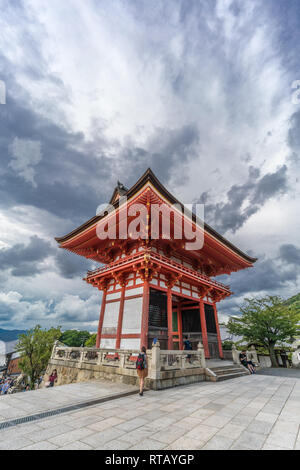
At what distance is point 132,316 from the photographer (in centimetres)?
1227

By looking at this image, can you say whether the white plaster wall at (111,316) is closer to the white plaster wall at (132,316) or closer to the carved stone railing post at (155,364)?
the white plaster wall at (132,316)

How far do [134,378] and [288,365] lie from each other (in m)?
18.5

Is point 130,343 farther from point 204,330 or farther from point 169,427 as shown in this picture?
point 169,427

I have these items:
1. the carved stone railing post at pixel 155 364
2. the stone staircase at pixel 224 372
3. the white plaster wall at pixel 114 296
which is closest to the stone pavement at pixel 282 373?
the stone staircase at pixel 224 372

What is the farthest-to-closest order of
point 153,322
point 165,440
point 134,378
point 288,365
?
1. point 288,365
2. point 153,322
3. point 134,378
4. point 165,440

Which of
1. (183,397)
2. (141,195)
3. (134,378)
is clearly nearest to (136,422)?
(183,397)

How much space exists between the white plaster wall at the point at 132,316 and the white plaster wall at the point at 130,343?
373 millimetres

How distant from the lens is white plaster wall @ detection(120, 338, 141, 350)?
37.3 feet

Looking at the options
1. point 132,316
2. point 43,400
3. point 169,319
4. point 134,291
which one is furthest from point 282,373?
point 43,400

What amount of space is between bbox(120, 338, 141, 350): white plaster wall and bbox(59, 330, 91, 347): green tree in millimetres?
56535

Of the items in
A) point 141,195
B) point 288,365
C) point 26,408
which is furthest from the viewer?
point 288,365

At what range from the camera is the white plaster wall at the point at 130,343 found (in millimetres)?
11374

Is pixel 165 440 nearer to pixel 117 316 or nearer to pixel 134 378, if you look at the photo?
pixel 134 378
